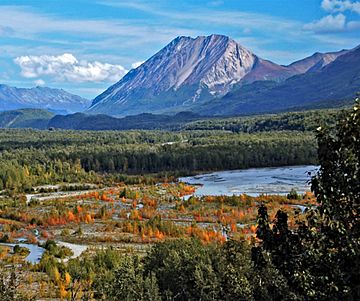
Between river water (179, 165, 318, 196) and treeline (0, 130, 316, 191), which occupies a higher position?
treeline (0, 130, 316, 191)

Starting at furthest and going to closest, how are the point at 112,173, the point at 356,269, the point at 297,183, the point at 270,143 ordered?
the point at 270,143 < the point at 112,173 < the point at 297,183 < the point at 356,269

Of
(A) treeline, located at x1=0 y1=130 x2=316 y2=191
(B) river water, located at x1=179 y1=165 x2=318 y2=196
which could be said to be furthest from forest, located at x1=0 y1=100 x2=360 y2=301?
(B) river water, located at x1=179 y1=165 x2=318 y2=196

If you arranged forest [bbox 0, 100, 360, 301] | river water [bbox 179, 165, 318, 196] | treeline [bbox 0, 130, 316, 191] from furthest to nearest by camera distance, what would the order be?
treeline [bbox 0, 130, 316, 191] < river water [bbox 179, 165, 318, 196] < forest [bbox 0, 100, 360, 301]

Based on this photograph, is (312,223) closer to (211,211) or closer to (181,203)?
(211,211)

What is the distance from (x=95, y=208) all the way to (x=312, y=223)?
56721 mm

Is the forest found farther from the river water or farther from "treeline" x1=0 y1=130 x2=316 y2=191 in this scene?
the river water

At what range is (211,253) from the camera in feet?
81.4

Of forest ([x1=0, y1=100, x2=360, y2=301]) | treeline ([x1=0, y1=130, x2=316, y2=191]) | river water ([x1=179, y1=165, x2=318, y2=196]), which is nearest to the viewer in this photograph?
forest ([x1=0, y1=100, x2=360, y2=301])

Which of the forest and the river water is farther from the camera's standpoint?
the river water

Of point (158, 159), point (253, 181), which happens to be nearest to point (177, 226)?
point (253, 181)

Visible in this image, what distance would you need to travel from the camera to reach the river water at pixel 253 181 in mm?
77938

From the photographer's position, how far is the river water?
256 ft

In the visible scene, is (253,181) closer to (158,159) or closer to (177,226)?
(158,159)

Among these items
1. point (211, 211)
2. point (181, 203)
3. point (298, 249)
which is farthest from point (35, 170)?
point (298, 249)
